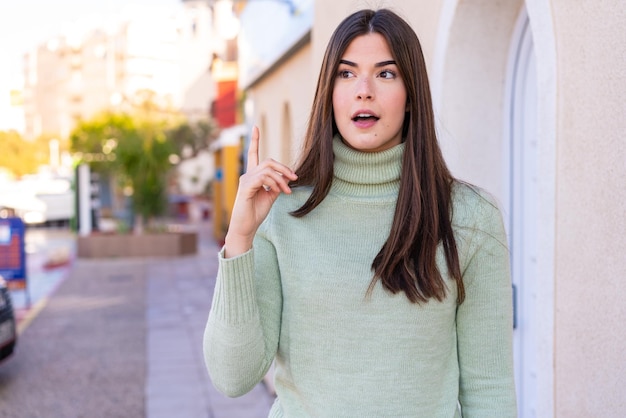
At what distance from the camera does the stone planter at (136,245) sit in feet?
65.6

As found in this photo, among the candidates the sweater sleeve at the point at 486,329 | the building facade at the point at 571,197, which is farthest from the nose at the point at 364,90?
the building facade at the point at 571,197

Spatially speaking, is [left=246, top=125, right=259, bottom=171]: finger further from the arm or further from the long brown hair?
the long brown hair

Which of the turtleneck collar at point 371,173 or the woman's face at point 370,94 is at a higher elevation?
the woman's face at point 370,94

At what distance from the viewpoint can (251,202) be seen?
5.94 feet

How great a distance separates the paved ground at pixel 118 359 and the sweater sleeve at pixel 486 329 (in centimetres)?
478

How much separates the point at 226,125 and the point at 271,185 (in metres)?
26.0

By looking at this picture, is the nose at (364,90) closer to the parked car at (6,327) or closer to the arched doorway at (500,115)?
the arched doorway at (500,115)

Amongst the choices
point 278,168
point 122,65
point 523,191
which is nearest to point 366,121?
point 278,168

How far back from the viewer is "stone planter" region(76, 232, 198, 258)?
1998cm

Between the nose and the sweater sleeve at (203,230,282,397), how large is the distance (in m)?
0.38

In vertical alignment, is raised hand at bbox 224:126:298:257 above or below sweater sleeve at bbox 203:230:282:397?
above

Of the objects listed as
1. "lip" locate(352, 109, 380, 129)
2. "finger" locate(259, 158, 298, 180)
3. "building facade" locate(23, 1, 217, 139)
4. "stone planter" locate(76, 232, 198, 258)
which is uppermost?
"building facade" locate(23, 1, 217, 139)

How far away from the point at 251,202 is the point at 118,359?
734 cm

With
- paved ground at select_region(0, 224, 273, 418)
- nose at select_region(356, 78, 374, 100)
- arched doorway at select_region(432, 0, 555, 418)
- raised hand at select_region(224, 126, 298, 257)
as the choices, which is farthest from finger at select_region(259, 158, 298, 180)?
paved ground at select_region(0, 224, 273, 418)
